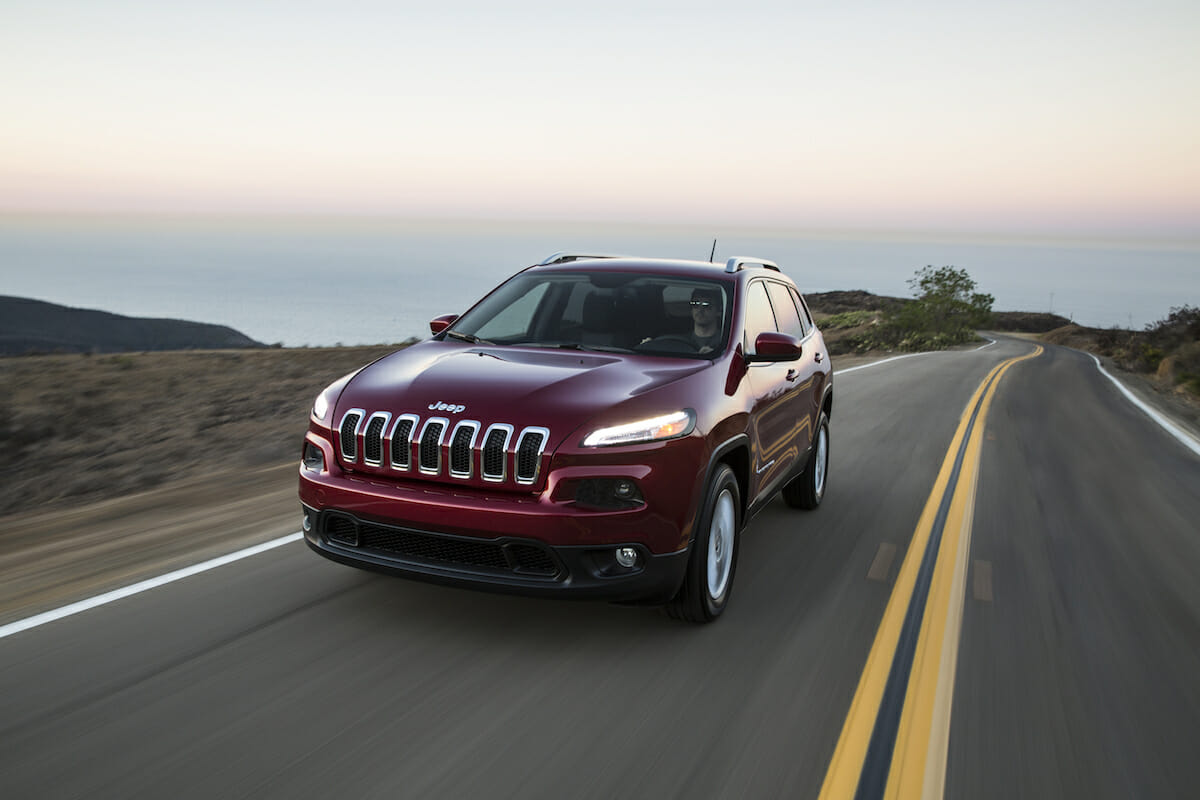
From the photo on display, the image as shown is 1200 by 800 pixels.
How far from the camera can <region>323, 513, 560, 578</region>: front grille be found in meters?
3.88

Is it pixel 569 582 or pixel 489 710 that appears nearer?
pixel 489 710

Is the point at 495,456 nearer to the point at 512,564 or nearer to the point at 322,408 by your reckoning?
the point at 512,564

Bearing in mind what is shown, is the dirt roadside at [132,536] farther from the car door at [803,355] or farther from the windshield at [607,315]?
the car door at [803,355]

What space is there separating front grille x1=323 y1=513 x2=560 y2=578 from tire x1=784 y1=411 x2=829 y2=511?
3.41 meters

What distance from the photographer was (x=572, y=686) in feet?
12.4

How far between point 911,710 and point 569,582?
4.89 feet

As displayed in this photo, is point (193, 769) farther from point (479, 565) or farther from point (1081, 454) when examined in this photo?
point (1081, 454)

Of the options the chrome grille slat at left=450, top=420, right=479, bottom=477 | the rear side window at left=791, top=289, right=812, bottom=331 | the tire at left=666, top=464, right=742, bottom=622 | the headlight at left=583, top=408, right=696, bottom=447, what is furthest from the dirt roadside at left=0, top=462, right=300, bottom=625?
the rear side window at left=791, top=289, right=812, bottom=331

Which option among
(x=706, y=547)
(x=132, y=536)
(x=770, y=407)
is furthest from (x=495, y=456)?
(x=132, y=536)

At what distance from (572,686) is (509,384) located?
4.41 ft

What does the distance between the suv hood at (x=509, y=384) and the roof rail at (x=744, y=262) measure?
1192mm

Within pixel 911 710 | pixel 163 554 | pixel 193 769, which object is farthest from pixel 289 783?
pixel 163 554

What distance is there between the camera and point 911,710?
3.79m

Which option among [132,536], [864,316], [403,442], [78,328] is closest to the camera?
[403,442]
